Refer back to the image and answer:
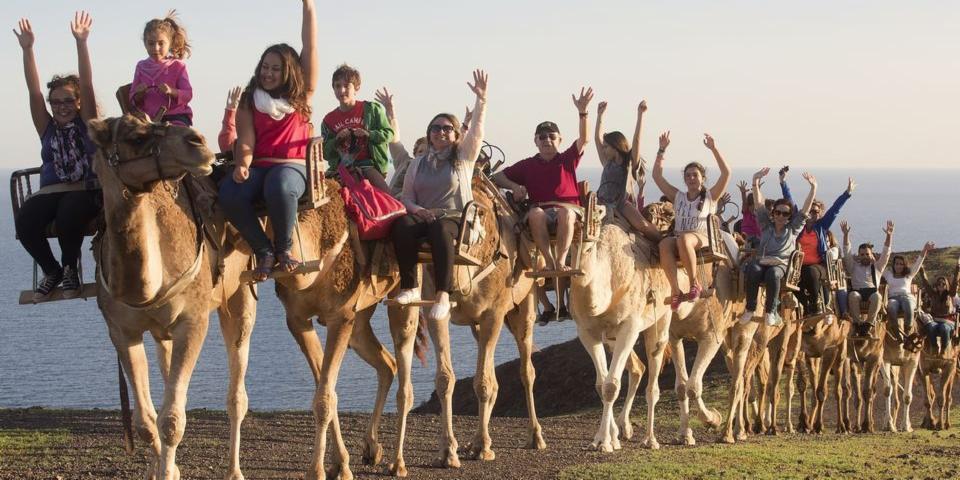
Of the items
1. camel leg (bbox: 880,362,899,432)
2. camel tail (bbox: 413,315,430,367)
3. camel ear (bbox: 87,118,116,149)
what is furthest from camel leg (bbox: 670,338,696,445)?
camel ear (bbox: 87,118,116,149)

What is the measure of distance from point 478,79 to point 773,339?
9428 millimetres

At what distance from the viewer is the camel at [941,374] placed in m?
25.8

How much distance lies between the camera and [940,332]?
2559cm

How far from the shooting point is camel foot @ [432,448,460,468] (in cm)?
1429

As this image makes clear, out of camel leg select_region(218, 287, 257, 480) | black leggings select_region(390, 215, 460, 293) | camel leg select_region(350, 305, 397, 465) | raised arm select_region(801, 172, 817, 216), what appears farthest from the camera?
raised arm select_region(801, 172, 817, 216)

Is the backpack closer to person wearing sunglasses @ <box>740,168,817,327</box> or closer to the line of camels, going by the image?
the line of camels

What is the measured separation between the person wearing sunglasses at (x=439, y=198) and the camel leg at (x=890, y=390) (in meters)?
13.4

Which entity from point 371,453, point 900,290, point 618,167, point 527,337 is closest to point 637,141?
point 618,167

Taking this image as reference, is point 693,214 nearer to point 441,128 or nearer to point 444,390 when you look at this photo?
point 444,390

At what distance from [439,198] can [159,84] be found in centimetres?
336

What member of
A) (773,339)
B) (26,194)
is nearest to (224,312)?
(26,194)

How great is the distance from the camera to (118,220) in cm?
997

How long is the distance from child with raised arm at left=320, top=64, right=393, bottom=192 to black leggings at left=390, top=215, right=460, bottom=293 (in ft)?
2.01

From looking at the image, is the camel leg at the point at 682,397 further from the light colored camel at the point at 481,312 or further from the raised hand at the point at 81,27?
the raised hand at the point at 81,27
